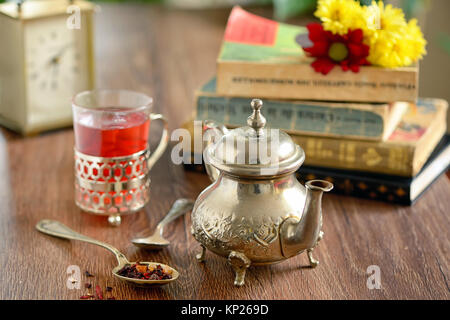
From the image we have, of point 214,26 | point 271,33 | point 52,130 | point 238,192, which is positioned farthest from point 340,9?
point 214,26

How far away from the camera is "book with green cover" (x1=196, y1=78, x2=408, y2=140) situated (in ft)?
4.03

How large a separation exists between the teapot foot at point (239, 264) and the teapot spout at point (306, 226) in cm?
5

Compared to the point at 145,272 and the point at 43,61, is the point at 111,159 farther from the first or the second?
the point at 43,61

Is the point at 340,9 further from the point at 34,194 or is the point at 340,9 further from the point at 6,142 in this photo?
the point at 6,142

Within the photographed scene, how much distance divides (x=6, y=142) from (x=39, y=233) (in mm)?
409

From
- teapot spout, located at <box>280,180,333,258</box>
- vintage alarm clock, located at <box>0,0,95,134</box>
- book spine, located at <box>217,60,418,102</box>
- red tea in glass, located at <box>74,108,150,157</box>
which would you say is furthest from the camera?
vintage alarm clock, located at <box>0,0,95,134</box>

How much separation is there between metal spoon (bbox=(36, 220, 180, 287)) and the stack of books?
1.18ft

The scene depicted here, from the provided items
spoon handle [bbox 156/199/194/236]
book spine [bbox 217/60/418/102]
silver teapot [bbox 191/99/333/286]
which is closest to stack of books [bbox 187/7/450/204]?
book spine [bbox 217/60/418/102]

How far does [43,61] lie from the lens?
4.75 ft

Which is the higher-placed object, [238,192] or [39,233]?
[238,192]

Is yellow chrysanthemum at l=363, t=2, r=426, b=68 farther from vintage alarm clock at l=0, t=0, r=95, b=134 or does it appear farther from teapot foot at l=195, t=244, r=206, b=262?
vintage alarm clock at l=0, t=0, r=95, b=134

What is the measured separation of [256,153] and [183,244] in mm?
247

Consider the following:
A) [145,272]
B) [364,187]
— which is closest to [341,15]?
[364,187]

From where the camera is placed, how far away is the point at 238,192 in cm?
93
